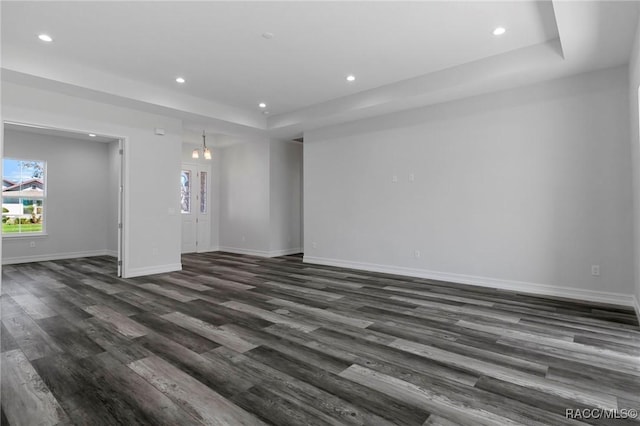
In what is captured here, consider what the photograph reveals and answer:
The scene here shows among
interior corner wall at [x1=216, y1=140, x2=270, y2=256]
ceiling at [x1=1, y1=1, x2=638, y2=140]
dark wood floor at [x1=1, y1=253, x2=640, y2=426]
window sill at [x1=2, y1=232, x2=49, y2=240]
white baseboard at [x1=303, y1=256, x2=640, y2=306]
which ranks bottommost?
dark wood floor at [x1=1, y1=253, x2=640, y2=426]

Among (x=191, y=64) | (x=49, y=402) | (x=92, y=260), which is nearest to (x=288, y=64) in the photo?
(x=191, y=64)

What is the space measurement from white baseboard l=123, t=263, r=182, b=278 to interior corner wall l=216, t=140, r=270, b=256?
90.8 inches

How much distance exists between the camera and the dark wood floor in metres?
1.87

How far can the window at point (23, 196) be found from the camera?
7.25 meters

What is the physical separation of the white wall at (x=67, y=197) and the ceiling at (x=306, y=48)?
4.04 m

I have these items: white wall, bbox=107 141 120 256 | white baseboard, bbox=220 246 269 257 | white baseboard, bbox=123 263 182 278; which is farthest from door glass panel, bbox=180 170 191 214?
white baseboard, bbox=123 263 182 278

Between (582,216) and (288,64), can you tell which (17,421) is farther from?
(582,216)

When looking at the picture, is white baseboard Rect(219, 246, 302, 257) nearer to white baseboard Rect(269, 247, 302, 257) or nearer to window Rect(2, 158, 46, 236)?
white baseboard Rect(269, 247, 302, 257)

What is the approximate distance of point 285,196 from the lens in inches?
326

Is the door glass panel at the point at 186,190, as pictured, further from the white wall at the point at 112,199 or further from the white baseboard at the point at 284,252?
the white baseboard at the point at 284,252

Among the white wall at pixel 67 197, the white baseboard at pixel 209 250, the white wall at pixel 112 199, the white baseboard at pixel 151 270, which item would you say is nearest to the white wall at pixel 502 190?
the white baseboard at pixel 151 270

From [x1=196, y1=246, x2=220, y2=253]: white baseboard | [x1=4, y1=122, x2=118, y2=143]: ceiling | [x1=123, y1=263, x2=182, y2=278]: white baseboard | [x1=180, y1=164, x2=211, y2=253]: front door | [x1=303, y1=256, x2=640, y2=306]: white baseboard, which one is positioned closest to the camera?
[x1=303, y1=256, x2=640, y2=306]: white baseboard

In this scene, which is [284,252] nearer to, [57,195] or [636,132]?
[57,195]

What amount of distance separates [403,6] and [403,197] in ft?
10.1
